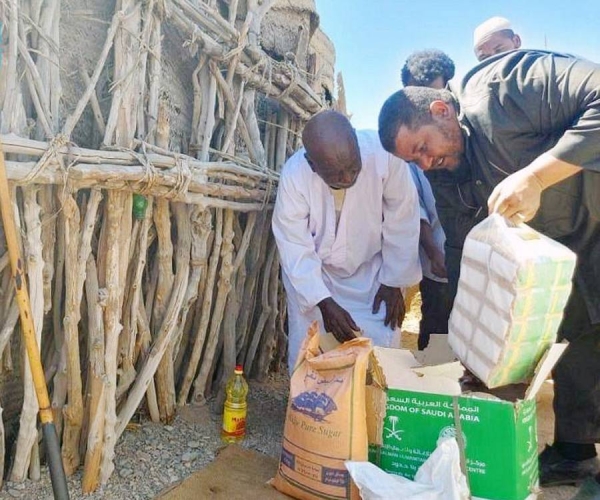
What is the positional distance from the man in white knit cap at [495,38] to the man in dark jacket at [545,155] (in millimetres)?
1715

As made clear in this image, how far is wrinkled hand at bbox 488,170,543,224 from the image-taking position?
1.67 meters

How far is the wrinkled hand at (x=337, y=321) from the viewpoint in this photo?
2502 mm

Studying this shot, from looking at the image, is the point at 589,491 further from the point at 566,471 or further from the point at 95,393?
the point at 95,393

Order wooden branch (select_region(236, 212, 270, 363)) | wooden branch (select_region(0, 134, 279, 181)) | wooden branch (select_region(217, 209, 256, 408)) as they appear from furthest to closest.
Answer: wooden branch (select_region(236, 212, 270, 363)) → wooden branch (select_region(217, 209, 256, 408)) → wooden branch (select_region(0, 134, 279, 181))

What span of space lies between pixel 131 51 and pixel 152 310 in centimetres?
101

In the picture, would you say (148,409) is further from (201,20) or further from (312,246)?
(201,20)

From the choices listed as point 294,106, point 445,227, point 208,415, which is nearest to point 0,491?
point 208,415

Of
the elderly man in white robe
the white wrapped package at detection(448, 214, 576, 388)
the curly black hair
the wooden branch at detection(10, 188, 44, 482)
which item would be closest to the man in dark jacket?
the white wrapped package at detection(448, 214, 576, 388)

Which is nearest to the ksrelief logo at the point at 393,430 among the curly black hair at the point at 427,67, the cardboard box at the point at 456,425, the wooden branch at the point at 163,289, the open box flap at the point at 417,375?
the cardboard box at the point at 456,425

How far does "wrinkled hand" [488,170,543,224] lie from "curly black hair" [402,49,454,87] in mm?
1631

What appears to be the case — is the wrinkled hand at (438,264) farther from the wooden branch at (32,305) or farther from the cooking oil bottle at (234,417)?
the wooden branch at (32,305)

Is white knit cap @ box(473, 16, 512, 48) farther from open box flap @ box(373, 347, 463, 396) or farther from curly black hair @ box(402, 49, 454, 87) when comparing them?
open box flap @ box(373, 347, 463, 396)

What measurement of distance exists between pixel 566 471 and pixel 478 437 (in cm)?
73

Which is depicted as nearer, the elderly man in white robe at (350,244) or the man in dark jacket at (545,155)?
the man in dark jacket at (545,155)
